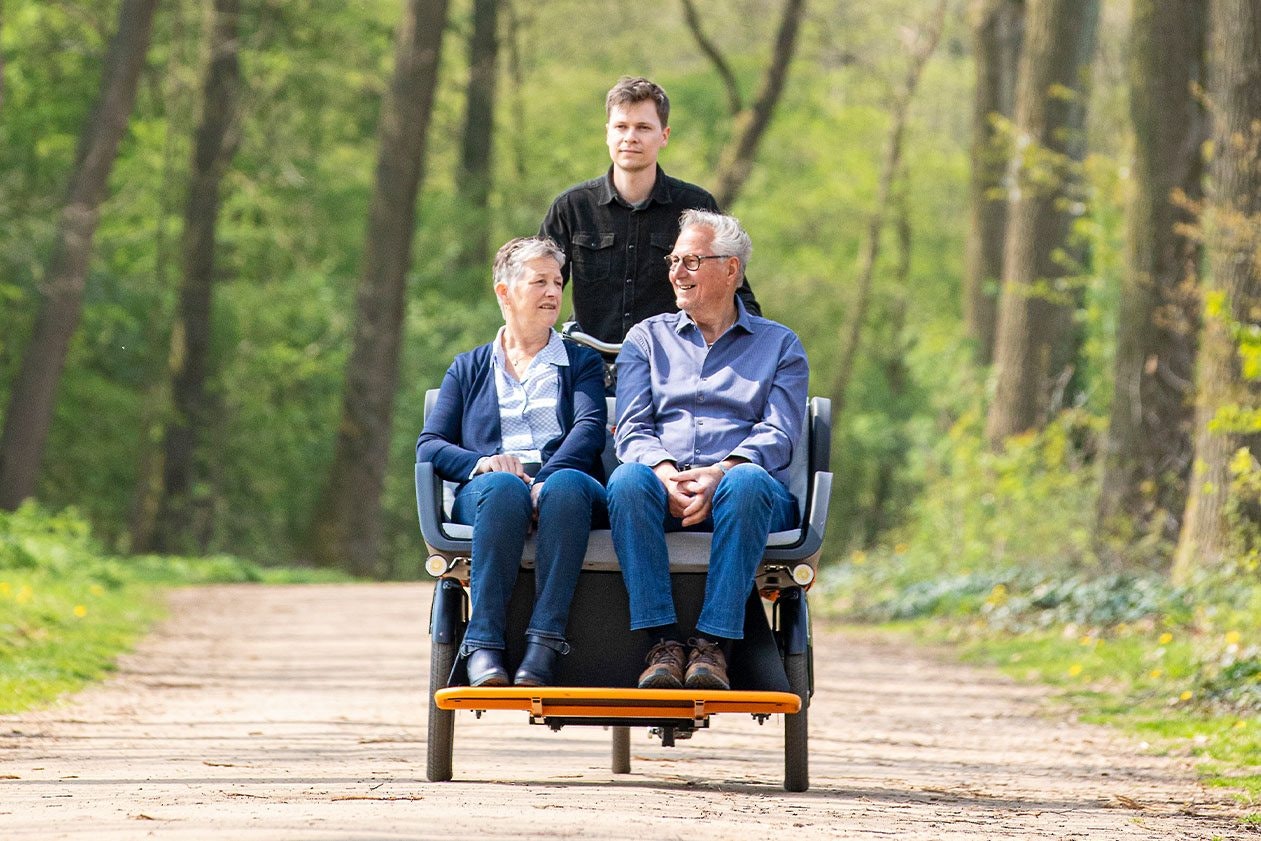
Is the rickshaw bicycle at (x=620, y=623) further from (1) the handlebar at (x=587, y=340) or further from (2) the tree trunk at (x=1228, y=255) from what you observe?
(2) the tree trunk at (x=1228, y=255)

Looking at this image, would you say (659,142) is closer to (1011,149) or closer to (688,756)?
(688,756)

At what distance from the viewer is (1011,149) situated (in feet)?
61.8

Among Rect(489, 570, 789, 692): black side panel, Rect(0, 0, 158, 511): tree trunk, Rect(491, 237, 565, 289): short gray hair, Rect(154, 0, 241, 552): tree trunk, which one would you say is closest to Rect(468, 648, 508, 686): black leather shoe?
Rect(489, 570, 789, 692): black side panel

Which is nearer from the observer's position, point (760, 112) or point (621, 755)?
point (621, 755)

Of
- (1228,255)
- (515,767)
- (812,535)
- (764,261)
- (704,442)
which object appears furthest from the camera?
(764,261)

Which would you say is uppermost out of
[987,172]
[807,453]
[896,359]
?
[987,172]

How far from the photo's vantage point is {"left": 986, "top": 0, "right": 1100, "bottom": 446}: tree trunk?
18.2m

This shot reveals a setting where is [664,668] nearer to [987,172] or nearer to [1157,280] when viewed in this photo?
[1157,280]

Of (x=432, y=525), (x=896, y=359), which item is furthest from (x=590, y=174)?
(x=432, y=525)

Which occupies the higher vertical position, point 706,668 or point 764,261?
point 764,261

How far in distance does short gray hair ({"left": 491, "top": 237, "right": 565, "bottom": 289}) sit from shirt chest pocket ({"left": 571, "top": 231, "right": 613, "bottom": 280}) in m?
0.48

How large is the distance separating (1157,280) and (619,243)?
8.56 metres

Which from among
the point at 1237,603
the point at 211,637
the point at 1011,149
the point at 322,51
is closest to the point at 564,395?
the point at 1237,603

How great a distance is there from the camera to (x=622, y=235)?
6.83m
